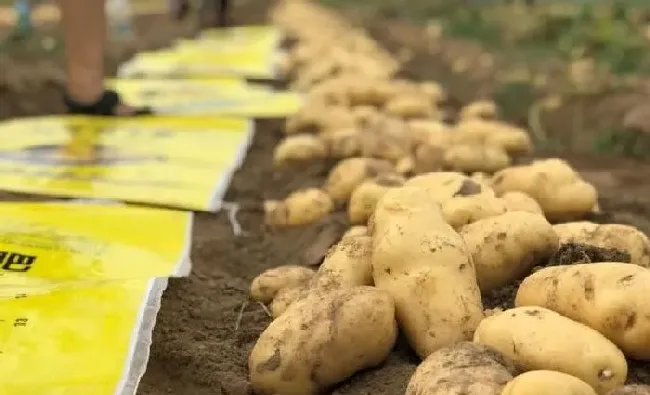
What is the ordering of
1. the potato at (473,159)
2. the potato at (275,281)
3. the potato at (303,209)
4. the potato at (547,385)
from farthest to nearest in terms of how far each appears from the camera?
the potato at (473,159) → the potato at (303,209) → the potato at (275,281) → the potato at (547,385)

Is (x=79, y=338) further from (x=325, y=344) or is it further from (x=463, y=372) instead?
(x=463, y=372)

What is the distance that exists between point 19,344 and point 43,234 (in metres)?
0.55

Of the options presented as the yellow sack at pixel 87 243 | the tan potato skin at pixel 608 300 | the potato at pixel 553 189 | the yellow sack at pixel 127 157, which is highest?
the tan potato skin at pixel 608 300

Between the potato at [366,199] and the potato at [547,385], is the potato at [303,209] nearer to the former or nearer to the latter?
the potato at [366,199]

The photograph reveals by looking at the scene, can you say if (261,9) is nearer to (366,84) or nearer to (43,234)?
(366,84)

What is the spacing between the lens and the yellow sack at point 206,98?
3588 millimetres

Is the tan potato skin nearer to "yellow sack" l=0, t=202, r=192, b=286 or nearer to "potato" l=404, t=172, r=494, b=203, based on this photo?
"potato" l=404, t=172, r=494, b=203

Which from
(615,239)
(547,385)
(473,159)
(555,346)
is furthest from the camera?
(473,159)

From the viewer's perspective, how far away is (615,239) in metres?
1.57

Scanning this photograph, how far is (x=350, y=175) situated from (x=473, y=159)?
1.20 ft

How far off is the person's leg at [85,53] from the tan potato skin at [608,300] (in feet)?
7.96

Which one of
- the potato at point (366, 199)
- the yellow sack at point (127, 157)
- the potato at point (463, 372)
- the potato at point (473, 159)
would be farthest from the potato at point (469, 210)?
the yellow sack at point (127, 157)

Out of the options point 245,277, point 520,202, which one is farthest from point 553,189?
point 245,277

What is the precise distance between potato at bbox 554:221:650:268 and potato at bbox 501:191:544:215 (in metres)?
0.11
